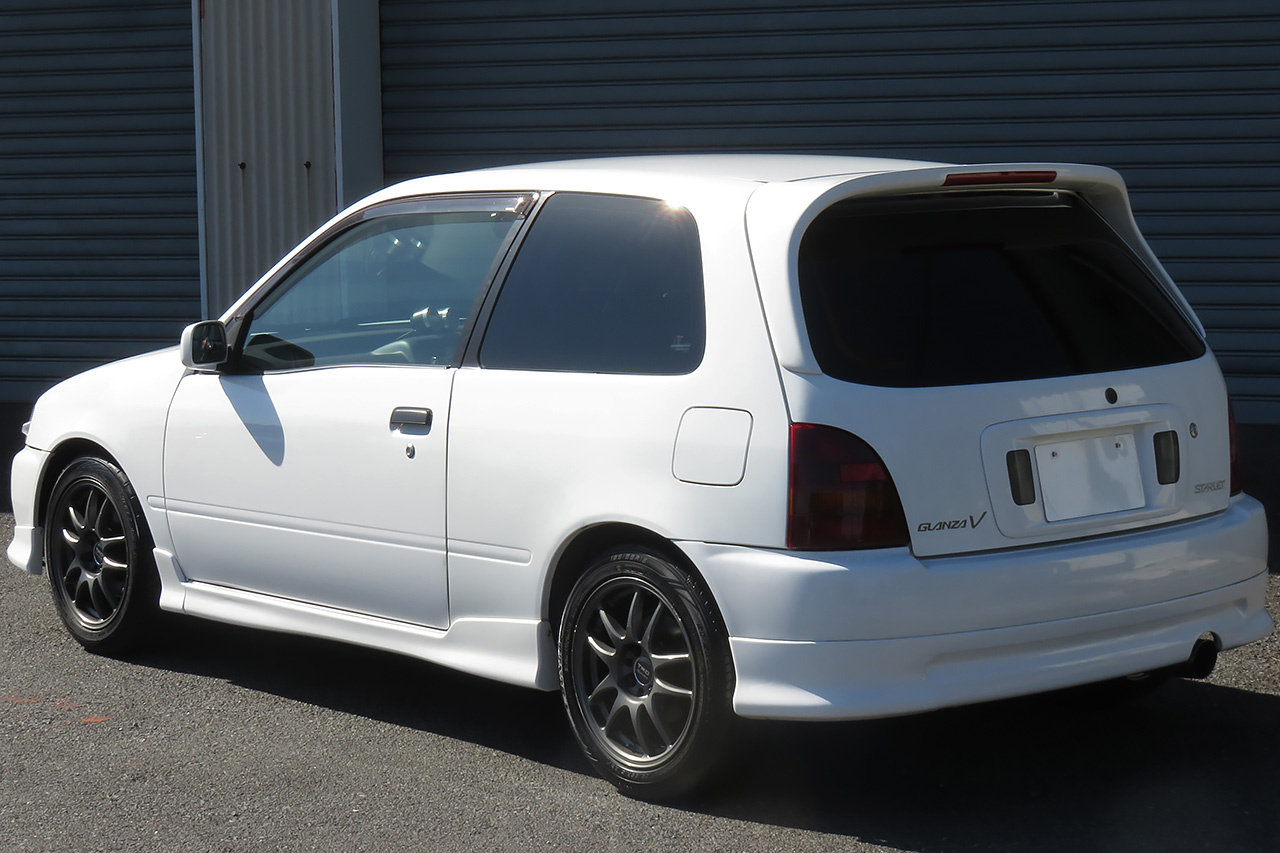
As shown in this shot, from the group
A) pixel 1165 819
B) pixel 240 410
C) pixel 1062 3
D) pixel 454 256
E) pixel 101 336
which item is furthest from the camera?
pixel 101 336

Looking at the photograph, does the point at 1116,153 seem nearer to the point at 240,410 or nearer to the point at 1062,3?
the point at 1062,3

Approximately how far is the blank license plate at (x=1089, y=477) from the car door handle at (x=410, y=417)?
1641 millimetres

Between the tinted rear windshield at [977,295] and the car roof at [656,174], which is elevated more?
the car roof at [656,174]

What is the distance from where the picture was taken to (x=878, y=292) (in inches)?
144

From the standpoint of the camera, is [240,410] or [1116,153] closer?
[240,410]

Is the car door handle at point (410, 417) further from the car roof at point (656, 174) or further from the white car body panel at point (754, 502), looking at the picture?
the car roof at point (656, 174)

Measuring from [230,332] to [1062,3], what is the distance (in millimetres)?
6426

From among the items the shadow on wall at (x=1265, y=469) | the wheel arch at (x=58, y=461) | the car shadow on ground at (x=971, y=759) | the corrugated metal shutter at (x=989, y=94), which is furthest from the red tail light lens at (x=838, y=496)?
the corrugated metal shutter at (x=989, y=94)

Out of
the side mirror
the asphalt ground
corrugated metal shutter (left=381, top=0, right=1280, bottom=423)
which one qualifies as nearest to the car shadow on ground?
the asphalt ground

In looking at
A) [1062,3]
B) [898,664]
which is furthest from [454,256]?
[1062,3]

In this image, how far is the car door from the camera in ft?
14.2

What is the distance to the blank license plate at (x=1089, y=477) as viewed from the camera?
3.67 meters

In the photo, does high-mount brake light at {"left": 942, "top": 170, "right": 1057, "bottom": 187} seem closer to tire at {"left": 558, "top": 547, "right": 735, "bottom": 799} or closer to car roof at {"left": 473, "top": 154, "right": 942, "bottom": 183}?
car roof at {"left": 473, "top": 154, "right": 942, "bottom": 183}

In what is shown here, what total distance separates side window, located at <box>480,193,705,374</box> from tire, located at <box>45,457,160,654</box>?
1.67 metres
